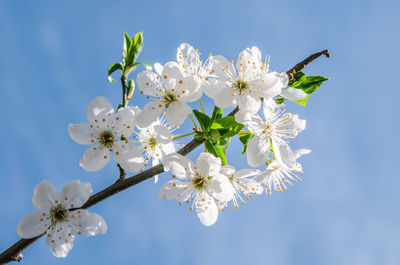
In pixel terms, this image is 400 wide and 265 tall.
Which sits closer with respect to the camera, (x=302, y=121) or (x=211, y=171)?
(x=211, y=171)

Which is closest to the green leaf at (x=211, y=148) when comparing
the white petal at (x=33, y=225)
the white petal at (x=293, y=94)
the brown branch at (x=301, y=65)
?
the white petal at (x=293, y=94)

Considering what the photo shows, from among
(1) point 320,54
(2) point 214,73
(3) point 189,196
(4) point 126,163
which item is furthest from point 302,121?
(4) point 126,163

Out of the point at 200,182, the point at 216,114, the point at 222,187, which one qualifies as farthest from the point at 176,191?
the point at 216,114

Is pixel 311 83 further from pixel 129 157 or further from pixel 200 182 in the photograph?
pixel 129 157

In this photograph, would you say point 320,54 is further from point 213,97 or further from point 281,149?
point 213,97

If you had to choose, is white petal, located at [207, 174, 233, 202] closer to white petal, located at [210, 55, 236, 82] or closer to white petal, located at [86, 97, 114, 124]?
white petal, located at [210, 55, 236, 82]
